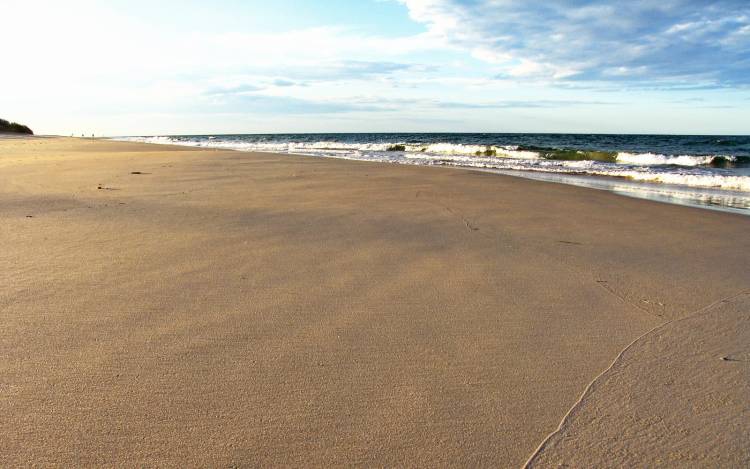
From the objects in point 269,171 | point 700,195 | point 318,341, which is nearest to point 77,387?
point 318,341

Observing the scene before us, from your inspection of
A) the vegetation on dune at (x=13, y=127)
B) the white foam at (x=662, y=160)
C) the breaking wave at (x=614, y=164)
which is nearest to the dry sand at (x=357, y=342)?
the breaking wave at (x=614, y=164)

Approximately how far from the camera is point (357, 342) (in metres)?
2.45

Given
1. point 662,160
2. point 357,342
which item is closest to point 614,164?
point 662,160

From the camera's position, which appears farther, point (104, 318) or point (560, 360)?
point (104, 318)

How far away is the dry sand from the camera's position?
5.65ft

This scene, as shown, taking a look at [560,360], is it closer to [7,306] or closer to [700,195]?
[7,306]

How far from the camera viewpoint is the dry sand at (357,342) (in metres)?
1.72

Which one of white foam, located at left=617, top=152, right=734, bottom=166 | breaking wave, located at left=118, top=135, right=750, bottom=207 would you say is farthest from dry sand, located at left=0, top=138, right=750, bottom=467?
white foam, located at left=617, top=152, right=734, bottom=166

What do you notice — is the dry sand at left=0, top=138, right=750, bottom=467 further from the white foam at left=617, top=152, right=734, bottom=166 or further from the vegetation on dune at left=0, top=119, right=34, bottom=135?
the vegetation on dune at left=0, top=119, right=34, bottom=135

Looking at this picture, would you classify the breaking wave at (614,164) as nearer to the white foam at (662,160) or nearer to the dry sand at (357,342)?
the white foam at (662,160)

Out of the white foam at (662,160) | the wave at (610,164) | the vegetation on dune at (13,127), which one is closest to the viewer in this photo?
the wave at (610,164)

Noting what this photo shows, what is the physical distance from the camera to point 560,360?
2.33 metres

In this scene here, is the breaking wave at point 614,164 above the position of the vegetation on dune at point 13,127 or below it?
below

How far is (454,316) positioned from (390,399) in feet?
2.92
